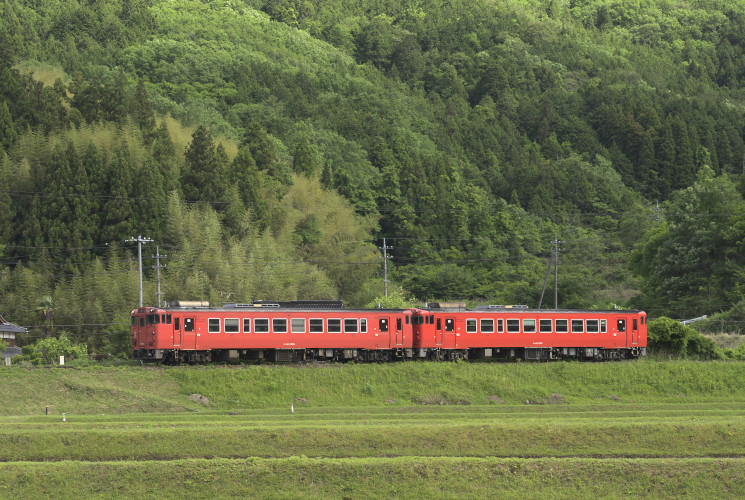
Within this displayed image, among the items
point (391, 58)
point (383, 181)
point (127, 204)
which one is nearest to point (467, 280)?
point (383, 181)

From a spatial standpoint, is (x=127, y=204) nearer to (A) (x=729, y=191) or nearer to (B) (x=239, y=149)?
(B) (x=239, y=149)

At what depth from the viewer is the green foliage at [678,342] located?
5588cm

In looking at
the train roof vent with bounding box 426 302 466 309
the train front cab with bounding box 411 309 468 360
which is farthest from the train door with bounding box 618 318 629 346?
the train front cab with bounding box 411 309 468 360

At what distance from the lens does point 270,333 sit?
50.8 m

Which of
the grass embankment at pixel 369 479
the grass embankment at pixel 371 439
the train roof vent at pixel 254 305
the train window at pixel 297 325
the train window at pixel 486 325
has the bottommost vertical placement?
the grass embankment at pixel 369 479

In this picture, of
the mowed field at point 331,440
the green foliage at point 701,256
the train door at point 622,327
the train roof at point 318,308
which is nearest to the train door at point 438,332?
the train roof at point 318,308

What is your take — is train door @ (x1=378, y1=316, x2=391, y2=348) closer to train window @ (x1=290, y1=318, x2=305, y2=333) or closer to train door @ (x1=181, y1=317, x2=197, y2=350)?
train window @ (x1=290, y1=318, x2=305, y2=333)

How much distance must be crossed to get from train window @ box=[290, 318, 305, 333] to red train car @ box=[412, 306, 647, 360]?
541cm

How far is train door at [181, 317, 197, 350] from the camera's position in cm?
4919

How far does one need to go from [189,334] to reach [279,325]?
393 centimetres

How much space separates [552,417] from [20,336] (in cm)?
4053

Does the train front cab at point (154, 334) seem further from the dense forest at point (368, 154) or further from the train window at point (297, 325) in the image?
the dense forest at point (368, 154)

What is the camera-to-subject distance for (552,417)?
38688mm

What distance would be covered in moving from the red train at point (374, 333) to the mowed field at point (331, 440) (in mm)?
3091
